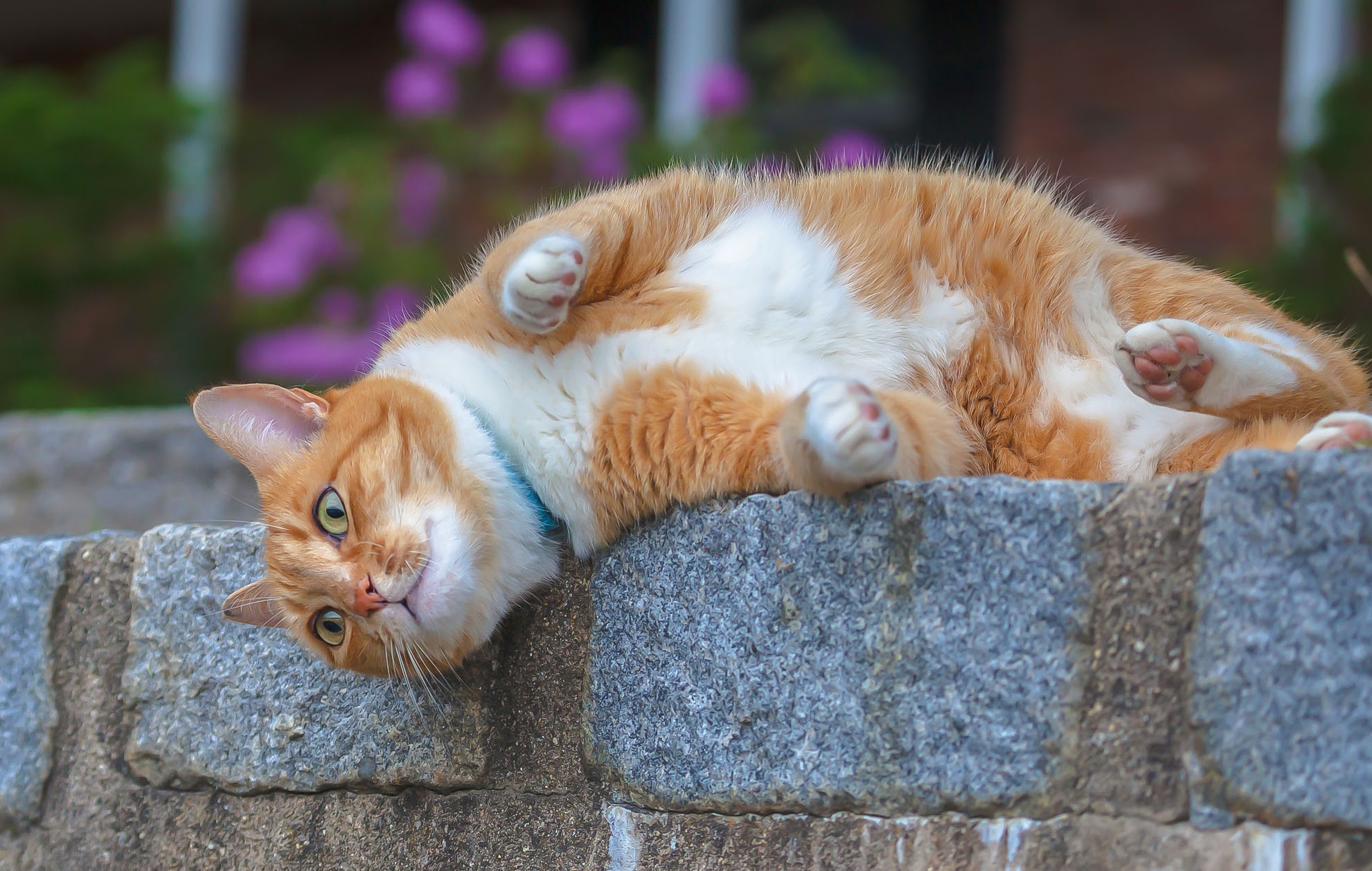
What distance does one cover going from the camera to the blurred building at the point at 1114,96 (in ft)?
18.5

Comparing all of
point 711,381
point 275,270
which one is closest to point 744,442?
point 711,381

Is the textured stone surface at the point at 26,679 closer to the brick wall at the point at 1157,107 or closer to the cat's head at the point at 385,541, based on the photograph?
the cat's head at the point at 385,541

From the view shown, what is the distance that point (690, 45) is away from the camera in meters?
6.16

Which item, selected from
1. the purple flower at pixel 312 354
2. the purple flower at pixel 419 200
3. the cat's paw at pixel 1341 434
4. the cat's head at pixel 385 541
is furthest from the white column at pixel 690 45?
the cat's paw at pixel 1341 434

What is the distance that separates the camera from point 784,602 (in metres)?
1.58

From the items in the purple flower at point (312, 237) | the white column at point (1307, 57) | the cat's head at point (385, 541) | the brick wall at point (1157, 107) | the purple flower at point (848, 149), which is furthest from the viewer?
the brick wall at point (1157, 107)

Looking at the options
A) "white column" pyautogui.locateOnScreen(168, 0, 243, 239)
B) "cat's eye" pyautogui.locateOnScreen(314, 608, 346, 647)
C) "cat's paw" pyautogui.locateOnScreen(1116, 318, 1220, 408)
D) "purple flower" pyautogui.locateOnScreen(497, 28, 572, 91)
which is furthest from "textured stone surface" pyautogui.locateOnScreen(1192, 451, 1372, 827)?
"white column" pyautogui.locateOnScreen(168, 0, 243, 239)

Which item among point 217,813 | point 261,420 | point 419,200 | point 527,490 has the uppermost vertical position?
point 419,200

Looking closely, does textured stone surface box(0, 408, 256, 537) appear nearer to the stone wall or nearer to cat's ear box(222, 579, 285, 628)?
the stone wall

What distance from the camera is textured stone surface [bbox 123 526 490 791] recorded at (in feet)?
6.29

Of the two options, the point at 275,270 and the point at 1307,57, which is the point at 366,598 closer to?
the point at 275,270

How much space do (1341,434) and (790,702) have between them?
76 cm

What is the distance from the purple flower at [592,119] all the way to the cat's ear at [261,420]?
3.08 meters

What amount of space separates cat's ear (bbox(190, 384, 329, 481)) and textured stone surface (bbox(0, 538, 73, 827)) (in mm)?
386
